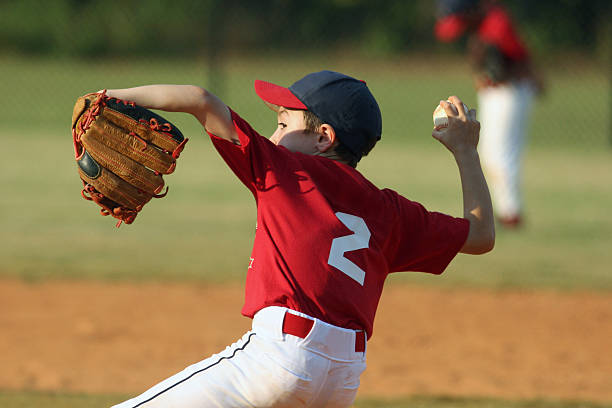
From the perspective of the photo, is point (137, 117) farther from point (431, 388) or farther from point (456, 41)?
point (456, 41)

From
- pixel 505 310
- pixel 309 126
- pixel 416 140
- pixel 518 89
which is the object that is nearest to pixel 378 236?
pixel 309 126

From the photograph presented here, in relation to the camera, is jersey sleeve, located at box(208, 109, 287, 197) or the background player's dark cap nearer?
jersey sleeve, located at box(208, 109, 287, 197)

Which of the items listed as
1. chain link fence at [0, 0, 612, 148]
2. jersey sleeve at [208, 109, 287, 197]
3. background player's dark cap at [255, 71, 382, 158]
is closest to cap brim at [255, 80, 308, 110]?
background player's dark cap at [255, 71, 382, 158]

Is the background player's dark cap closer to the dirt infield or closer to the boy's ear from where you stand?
the boy's ear

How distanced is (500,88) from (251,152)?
20.9 feet

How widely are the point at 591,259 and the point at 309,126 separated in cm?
514

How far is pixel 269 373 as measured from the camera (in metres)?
2.03

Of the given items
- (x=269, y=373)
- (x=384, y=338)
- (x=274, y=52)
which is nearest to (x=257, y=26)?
(x=274, y=52)

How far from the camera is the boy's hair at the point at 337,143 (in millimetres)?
2239

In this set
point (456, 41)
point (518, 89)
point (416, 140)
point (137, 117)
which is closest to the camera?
point (137, 117)

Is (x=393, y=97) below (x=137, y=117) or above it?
above

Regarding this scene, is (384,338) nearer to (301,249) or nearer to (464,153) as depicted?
(464,153)

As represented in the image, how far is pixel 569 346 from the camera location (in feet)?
16.0

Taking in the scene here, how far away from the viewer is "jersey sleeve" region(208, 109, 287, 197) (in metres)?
2.06
